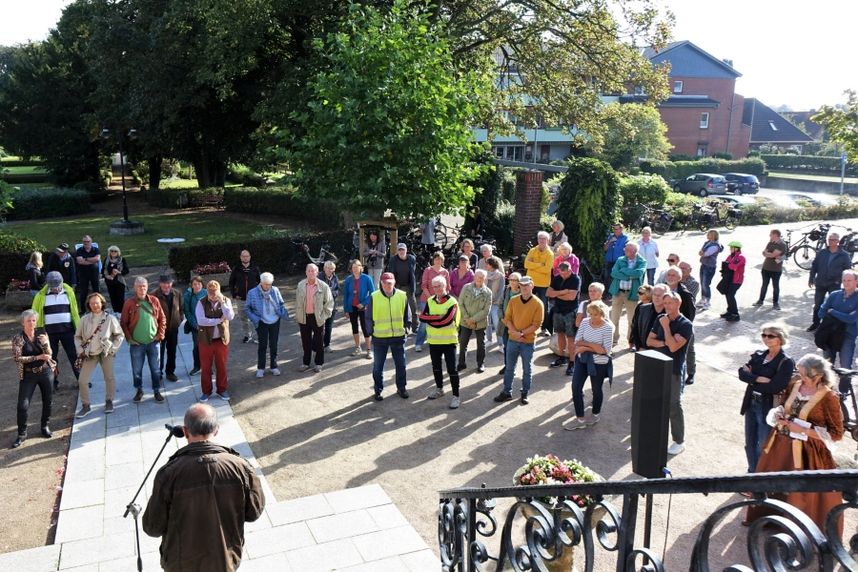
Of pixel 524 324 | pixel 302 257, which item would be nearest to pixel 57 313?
pixel 524 324

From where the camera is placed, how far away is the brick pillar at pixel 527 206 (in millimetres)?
17875

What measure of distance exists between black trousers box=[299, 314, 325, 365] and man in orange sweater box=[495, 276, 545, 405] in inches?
122

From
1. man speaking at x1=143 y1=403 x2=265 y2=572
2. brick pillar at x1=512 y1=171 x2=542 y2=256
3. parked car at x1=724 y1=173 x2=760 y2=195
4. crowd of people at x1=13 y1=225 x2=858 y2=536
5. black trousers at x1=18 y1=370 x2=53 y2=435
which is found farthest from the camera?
parked car at x1=724 y1=173 x2=760 y2=195

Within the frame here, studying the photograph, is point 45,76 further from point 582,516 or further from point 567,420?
point 582,516

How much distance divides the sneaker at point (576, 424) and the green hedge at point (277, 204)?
20044 millimetres

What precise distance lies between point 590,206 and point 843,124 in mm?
9263

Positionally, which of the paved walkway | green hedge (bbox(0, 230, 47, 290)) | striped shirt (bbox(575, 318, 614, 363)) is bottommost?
the paved walkway

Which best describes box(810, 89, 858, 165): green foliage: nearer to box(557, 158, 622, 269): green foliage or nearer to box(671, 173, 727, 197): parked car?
box(557, 158, 622, 269): green foliage

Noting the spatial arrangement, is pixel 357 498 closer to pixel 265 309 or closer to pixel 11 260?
pixel 265 309

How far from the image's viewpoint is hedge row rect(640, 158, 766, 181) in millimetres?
52159

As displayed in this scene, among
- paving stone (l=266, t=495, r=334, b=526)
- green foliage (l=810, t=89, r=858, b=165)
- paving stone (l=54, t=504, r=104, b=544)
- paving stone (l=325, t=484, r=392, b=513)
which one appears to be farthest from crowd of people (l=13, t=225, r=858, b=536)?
green foliage (l=810, t=89, r=858, b=165)

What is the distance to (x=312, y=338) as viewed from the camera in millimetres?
11211

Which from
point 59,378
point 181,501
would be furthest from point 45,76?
point 181,501

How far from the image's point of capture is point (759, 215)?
29.4m
